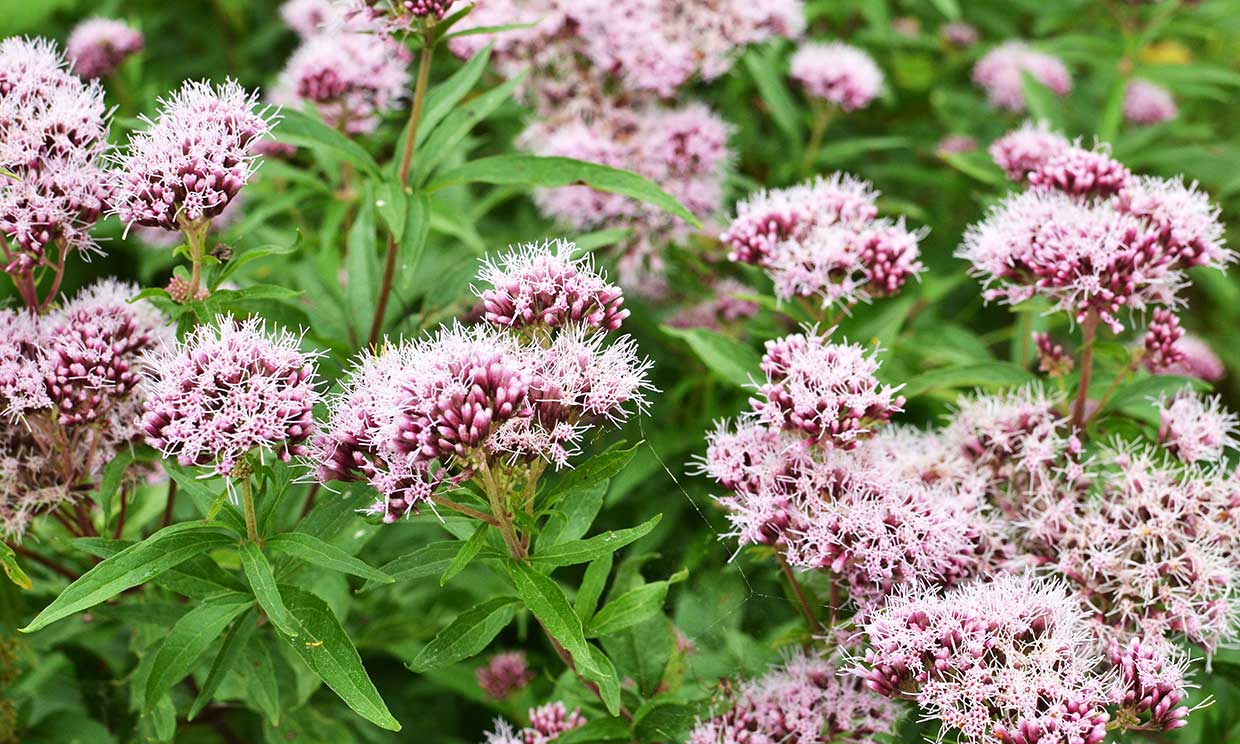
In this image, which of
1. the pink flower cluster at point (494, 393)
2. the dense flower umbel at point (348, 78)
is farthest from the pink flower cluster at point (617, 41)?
the pink flower cluster at point (494, 393)

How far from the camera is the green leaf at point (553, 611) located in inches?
77.1

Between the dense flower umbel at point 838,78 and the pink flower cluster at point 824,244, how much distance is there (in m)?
1.37

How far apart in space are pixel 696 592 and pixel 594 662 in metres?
0.78

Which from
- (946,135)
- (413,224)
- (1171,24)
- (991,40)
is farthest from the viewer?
(991,40)

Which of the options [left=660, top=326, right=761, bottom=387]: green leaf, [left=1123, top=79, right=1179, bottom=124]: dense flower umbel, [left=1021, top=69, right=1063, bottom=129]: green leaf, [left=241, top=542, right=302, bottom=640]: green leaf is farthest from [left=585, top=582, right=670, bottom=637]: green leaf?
[left=1123, top=79, right=1179, bottom=124]: dense flower umbel

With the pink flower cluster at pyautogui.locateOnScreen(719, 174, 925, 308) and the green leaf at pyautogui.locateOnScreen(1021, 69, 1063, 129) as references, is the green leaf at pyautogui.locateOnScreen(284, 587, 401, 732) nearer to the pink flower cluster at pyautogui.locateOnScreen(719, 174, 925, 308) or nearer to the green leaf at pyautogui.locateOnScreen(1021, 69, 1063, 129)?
the pink flower cluster at pyautogui.locateOnScreen(719, 174, 925, 308)

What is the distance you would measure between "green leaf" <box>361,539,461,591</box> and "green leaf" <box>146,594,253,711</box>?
0.32 m

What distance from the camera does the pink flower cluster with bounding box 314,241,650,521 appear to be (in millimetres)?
1900

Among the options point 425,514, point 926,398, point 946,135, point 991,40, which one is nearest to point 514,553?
point 425,514

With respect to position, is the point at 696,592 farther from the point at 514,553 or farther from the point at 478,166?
the point at 478,166

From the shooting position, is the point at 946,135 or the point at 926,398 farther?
the point at 946,135

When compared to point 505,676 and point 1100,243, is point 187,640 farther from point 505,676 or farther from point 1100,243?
point 1100,243

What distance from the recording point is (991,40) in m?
5.82

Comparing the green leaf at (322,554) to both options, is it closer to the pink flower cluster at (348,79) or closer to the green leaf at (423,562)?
the green leaf at (423,562)
